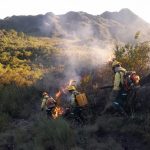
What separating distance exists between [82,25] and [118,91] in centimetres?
8257

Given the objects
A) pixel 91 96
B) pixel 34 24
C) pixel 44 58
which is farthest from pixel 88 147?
pixel 34 24

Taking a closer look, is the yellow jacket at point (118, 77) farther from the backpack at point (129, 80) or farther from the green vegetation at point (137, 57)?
the green vegetation at point (137, 57)

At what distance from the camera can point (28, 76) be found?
109 feet

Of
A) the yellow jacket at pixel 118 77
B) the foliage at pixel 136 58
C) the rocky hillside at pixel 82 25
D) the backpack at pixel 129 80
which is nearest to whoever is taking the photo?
the yellow jacket at pixel 118 77

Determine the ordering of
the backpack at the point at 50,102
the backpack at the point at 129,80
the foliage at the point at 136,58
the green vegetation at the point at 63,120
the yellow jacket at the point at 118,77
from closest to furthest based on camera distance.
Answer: the green vegetation at the point at 63,120, the yellow jacket at the point at 118,77, the backpack at the point at 129,80, the backpack at the point at 50,102, the foliage at the point at 136,58

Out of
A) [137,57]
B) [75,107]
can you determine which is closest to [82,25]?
[137,57]

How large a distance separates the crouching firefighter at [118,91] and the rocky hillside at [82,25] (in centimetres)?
6715

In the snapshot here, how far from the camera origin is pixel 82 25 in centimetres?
9725

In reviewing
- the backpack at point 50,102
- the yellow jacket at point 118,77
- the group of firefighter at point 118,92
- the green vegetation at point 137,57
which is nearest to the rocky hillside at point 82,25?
the green vegetation at point 137,57

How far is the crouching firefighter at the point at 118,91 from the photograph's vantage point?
15273mm

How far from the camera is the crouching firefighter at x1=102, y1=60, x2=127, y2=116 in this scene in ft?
50.1

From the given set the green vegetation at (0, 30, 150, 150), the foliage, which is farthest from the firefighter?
the foliage

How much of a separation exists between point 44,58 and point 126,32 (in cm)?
3998

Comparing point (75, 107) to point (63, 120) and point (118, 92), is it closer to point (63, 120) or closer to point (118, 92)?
point (63, 120)
